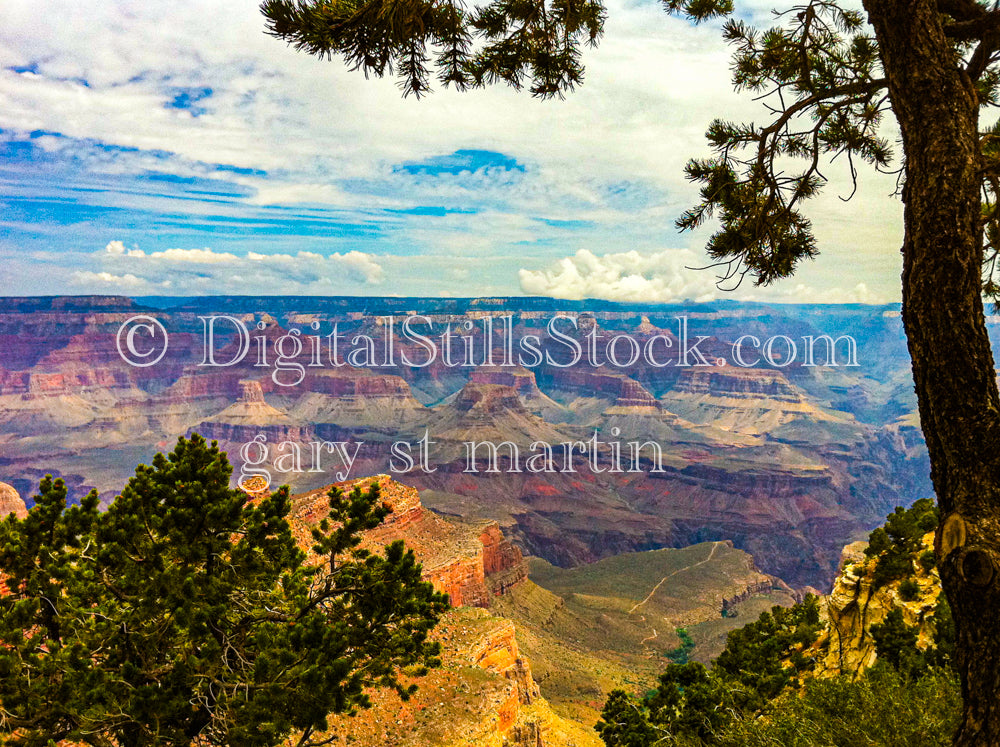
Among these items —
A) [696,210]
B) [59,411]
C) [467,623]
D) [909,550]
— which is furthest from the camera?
[59,411]

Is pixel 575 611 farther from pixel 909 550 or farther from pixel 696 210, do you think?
pixel 696 210

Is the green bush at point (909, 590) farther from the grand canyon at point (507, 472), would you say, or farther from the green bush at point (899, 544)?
the grand canyon at point (507, 472)

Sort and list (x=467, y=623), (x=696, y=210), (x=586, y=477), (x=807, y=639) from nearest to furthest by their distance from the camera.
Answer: (x=696, y=210), (x=807, y=639), (x=467, y=623), (x=586, y=477)

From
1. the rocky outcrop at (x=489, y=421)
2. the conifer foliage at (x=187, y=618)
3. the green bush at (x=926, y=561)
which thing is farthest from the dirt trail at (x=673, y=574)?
the rocky outcrop at (x=489, y=421)

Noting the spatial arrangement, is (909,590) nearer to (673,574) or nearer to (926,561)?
(926,561)

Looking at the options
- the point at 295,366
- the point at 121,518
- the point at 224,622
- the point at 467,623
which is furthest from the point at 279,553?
the point at 295,366

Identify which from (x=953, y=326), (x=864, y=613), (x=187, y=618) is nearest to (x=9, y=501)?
(x=187, y=618)
